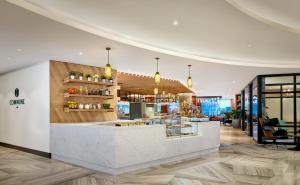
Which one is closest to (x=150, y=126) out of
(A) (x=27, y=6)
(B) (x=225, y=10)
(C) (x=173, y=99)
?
(B) (x=225, y=10)

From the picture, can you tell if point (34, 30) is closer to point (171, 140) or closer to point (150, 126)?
point (150, 126)

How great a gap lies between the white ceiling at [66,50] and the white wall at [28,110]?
1.32 ft

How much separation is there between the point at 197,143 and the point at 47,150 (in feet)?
14.3

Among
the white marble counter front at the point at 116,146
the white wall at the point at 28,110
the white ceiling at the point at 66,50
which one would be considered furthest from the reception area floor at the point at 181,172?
the white ceiling at the point at 66,50

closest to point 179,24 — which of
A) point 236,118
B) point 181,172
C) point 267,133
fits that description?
point 181,172

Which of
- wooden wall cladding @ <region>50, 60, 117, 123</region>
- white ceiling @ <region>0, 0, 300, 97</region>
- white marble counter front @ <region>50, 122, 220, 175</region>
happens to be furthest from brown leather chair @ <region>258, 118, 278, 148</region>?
wooden wall cladding @ <region>50, 60, 117, 123</region>

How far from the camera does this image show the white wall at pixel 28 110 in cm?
796

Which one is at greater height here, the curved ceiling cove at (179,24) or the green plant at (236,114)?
the curved ceiling cove at (179,24)

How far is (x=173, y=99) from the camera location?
15.9 metres

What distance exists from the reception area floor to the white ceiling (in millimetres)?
2849

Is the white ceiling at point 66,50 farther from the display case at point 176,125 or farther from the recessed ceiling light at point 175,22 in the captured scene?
the display case at point 176,125

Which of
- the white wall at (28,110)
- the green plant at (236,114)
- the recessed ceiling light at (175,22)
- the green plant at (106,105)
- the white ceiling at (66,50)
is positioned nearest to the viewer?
the white ceiling at (66,50)

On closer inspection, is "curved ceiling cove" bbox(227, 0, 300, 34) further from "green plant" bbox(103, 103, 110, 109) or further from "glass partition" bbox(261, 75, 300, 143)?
"glass partition" bbox(261, 75, 300, 143)

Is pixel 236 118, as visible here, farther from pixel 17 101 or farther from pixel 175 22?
pixel 175 22
